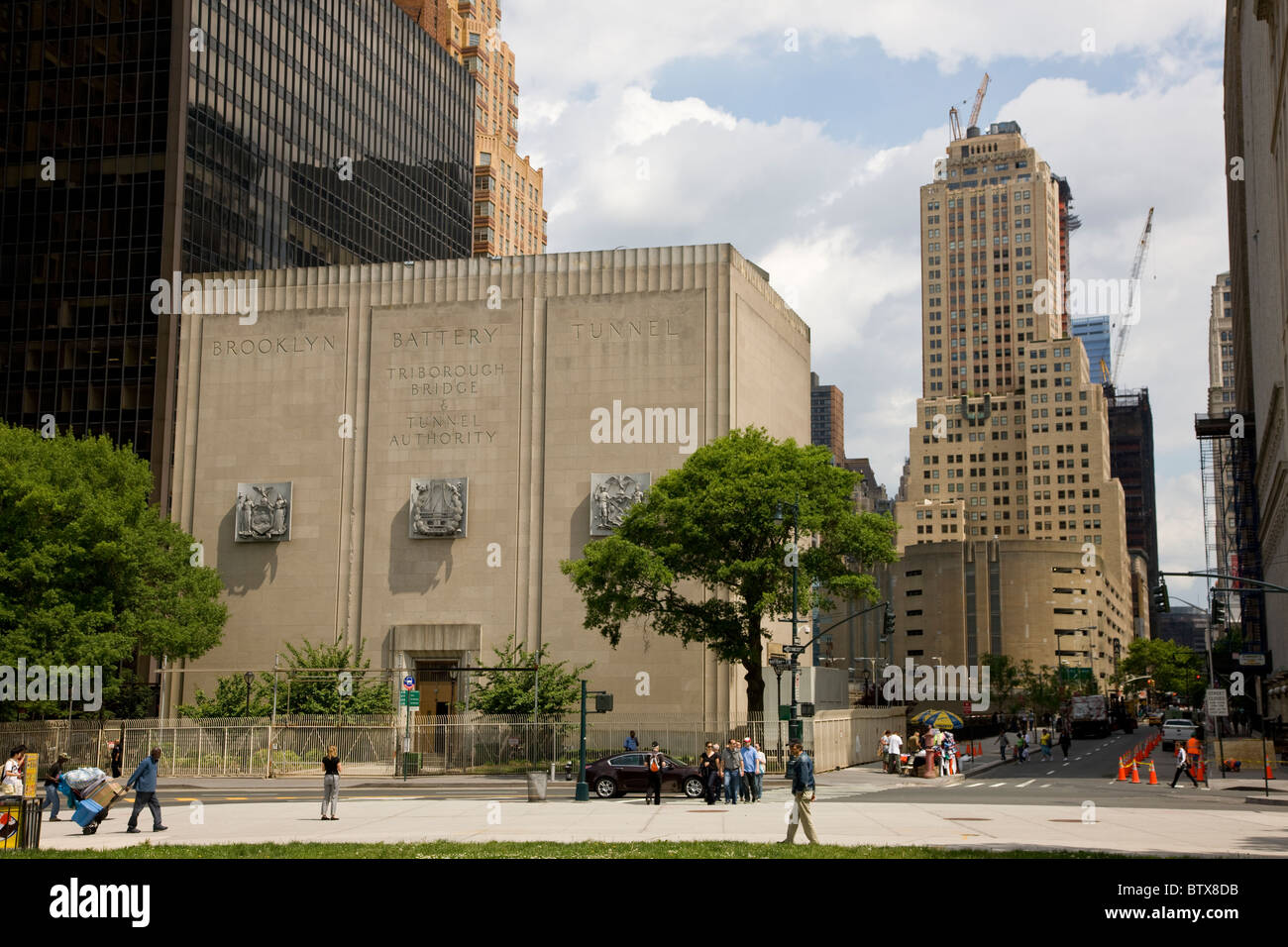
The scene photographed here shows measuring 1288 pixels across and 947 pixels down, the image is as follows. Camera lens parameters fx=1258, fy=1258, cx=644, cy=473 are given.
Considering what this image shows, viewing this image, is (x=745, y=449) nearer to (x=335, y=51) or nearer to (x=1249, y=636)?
(x=335, y=51)

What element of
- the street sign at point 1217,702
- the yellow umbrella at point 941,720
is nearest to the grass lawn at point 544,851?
the street sign at point 1217,702

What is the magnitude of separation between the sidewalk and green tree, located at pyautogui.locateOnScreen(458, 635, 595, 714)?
69.3ft

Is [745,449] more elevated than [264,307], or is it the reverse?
[264,307]

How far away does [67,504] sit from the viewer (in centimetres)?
5516

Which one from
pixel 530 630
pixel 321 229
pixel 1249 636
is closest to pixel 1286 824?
pixel 530 630

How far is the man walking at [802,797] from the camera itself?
851 inches

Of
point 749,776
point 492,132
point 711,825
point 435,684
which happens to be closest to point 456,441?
point 435,684

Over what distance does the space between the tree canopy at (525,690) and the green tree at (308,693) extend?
211 inches

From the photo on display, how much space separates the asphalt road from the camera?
37.2 metres

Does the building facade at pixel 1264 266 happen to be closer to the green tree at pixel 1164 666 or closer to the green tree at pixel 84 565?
the green tree at pixel 1164 666

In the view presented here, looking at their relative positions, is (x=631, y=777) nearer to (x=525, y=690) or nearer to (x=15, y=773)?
(x=15, y=773)

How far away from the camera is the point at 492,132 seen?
449 ft
